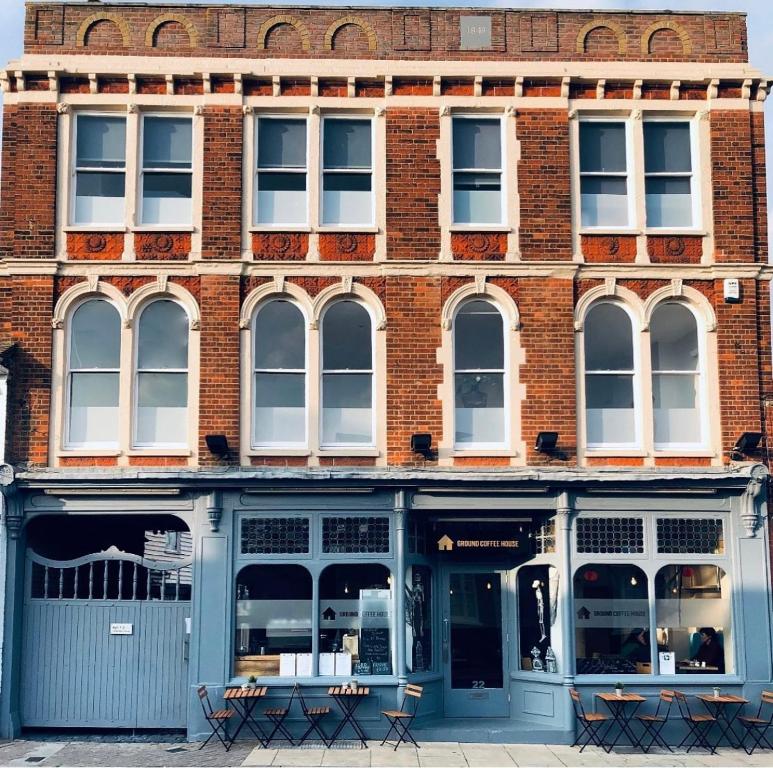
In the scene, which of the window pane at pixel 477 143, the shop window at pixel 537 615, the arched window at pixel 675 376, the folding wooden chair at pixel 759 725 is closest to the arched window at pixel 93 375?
the window pane at pixel 477 143

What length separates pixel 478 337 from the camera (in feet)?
50.9

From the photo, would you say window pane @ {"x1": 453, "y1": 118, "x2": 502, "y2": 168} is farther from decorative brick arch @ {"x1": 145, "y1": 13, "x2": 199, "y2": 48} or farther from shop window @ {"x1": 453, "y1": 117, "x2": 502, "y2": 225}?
decorative brick arch @ {"x1": 145, "y1": 13, "x2": 199, "y2": 48}

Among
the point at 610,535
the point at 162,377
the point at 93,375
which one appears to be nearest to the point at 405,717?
the point at 610,535

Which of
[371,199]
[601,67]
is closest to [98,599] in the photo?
[371,199]

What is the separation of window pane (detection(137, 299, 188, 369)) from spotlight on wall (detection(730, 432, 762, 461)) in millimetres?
7924

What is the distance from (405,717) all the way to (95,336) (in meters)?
6.90

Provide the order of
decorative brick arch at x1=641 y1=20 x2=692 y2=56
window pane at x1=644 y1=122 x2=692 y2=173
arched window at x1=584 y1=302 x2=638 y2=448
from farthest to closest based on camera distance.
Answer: decorative brick arch at x1=641 y1=20 x2=692 y2=56
window pane at x1=644 y1=122 x2=692 y2=173
arched window at x1=584 y1=302 x2=638 y2=448

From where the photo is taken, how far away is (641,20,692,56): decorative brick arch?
1609 centimetres

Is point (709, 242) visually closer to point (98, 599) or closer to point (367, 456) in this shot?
point (367, 456)

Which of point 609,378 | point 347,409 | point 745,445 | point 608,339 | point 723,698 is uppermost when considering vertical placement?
point 608,339

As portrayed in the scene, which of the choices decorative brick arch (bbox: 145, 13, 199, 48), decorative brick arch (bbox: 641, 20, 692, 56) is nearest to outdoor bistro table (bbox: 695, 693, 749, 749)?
decorative brick arch (bbox: 641, 20, 692, 56)

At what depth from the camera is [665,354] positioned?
15.6 metres

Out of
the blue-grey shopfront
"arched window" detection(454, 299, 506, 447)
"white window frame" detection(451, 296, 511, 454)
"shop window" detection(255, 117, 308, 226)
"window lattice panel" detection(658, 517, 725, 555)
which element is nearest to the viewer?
the blue-grey shopfront

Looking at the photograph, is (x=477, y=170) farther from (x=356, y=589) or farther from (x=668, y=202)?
(x=356, y=589)
